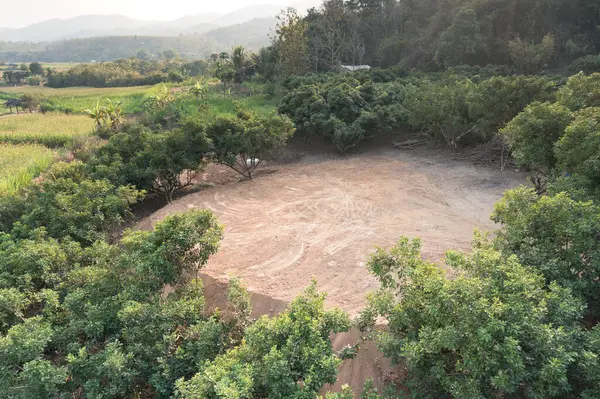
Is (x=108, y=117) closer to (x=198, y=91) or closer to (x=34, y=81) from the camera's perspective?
(x=198, y=91)

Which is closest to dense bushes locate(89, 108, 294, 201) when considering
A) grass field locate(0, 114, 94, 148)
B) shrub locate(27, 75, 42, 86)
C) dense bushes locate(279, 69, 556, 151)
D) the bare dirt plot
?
the bare dirt plot

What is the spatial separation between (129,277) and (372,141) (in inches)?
666

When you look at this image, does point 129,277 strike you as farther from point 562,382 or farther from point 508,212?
point 508,212

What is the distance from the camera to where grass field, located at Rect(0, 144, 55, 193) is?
52.3 feet

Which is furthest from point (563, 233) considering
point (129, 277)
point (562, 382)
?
point (129, 277)

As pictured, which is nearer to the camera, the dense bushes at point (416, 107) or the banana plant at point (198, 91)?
the dense bushes at point (416, 107)

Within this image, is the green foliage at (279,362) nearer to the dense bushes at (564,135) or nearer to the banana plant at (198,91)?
the dense bushes at (564,135)

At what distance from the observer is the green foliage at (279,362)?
209 inches

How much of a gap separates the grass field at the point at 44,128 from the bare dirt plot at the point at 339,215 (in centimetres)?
1347

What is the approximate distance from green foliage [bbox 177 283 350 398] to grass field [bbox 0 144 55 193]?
14.3 m

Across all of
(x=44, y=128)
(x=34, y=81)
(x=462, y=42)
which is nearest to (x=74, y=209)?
(x=44, y=128)

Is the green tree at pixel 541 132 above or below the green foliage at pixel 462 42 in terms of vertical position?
below

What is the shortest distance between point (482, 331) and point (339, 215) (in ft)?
29.2

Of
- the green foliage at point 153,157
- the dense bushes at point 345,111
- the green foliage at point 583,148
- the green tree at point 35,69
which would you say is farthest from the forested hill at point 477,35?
the green tree at point 35,69
